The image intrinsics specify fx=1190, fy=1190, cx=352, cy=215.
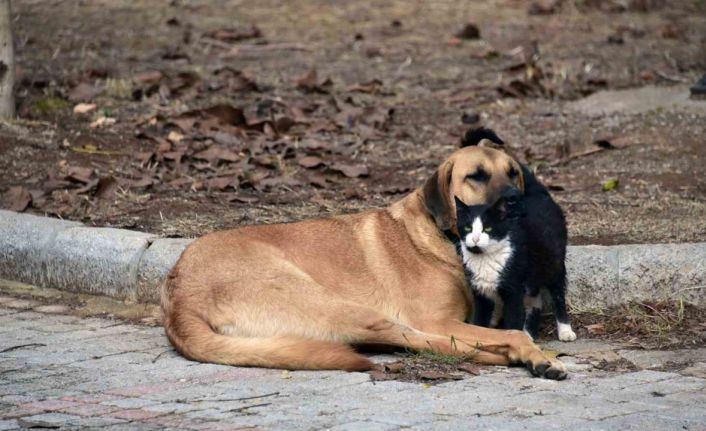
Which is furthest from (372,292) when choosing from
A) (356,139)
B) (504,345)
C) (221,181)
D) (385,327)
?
(356,139)

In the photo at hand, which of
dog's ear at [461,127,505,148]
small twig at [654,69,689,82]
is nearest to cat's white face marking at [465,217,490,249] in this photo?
dog's ear at [461,127,505,148]

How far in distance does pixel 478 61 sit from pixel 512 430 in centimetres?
856

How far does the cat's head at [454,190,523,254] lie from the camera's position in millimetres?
5305

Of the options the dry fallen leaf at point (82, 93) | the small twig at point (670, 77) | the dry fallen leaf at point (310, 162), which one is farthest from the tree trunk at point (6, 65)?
the small twig at point (670, 77)

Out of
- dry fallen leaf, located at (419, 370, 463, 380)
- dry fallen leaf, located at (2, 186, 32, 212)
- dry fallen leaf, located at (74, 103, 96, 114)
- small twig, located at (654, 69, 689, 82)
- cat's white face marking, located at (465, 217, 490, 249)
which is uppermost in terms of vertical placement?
cat's white face marking, located at (465, 217, 490, 249)

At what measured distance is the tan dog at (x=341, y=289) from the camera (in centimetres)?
527

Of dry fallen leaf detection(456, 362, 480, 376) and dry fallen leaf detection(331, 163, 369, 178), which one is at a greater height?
dry fallen leaf detection(456, 362, 480, 376)

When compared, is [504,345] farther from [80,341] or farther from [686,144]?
[686,144]

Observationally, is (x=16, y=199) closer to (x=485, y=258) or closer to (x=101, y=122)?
(x=101, y=122)

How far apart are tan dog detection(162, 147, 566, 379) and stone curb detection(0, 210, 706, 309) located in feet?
2.17

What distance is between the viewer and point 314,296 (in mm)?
5539

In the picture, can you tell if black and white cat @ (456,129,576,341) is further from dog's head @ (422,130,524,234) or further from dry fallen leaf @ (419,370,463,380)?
dry fallen leaf @ (419,370,463,380)

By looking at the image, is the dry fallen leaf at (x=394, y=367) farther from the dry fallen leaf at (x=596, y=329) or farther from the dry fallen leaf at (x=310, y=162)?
the dry fallen leaf at (x=310, y=162)

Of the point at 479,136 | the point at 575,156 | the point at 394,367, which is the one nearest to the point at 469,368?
the point at 394,367
